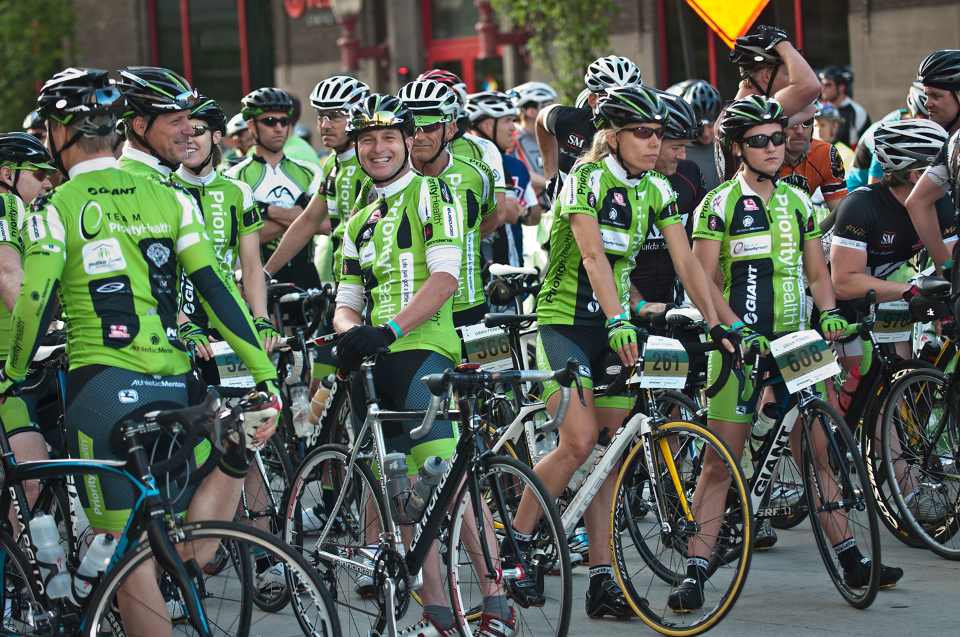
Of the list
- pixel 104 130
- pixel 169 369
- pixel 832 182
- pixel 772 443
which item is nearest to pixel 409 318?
pixel 169 369

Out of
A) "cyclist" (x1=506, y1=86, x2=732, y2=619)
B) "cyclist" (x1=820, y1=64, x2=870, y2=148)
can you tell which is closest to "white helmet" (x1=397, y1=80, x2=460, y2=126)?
"cyclist" (x1=506, y1=86, x2=732, y2=619)

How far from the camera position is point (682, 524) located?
481 centimetres

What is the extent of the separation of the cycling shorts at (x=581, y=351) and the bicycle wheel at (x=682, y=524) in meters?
0.39

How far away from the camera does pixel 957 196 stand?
5.26 metres

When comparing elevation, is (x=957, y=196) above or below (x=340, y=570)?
above

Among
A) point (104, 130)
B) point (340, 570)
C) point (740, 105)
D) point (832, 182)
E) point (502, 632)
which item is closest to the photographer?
point (104, 130)

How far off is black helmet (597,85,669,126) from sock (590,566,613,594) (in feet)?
6.41

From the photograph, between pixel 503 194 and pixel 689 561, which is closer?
pixel 689 561

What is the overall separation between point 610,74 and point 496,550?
3.10 meters

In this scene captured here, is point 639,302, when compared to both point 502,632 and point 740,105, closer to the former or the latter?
point 740,105

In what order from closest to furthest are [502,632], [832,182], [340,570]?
[502,632], [340,570], [832,182]

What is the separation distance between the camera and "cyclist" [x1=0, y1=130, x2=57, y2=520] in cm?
484

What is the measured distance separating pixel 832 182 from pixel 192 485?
14.8 feet

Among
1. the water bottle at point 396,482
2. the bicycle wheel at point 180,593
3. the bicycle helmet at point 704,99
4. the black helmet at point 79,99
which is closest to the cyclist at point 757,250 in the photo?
the water bottle at point 396,482
